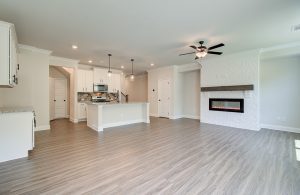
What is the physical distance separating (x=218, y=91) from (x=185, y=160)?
4.25 m

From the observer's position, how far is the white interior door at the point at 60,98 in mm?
7926

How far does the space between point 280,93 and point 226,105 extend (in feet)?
5.77

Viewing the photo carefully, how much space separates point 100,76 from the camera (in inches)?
305

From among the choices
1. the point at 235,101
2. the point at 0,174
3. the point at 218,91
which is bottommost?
the point at 0,174

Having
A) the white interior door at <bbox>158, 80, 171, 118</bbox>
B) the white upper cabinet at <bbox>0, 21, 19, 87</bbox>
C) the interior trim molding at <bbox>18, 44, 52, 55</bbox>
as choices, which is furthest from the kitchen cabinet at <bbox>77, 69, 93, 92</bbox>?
the white upper cabinet at <bbox>0, 21, 19, 87</bbox>

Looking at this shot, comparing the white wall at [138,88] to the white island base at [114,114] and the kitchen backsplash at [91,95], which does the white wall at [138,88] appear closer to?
the kitchen backsplash at [91,95]

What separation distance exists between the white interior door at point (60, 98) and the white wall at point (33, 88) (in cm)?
279

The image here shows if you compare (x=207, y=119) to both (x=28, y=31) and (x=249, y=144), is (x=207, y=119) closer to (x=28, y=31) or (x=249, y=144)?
(x=249, y=144)

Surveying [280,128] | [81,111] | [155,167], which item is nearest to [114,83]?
[81,111]

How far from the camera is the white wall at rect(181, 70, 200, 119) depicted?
775 cm

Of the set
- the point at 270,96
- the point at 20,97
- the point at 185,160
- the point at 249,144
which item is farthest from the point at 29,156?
the point at 270,96

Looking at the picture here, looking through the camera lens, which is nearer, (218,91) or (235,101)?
(235,101)

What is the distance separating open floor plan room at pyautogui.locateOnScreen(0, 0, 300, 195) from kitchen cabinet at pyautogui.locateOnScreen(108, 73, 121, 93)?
4.33 feet

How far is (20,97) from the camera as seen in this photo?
485 centimetres
